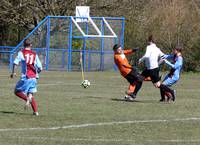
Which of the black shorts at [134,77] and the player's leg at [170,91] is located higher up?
the black shorts at [134,77]

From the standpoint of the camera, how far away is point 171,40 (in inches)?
1796

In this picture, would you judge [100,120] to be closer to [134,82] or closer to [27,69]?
[27,69]

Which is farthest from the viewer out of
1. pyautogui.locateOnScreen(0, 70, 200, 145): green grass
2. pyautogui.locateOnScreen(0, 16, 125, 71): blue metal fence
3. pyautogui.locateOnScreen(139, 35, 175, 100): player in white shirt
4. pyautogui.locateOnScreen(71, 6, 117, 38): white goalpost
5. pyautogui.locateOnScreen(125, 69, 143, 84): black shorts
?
pyautogui.locateOnScreen(0, 16, 125, 71): blue metal fence

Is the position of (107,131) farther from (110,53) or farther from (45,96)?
(110,53)

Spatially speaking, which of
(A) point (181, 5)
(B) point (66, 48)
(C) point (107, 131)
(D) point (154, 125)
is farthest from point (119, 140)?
(A) point (181, 5)

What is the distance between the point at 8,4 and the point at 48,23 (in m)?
8.96

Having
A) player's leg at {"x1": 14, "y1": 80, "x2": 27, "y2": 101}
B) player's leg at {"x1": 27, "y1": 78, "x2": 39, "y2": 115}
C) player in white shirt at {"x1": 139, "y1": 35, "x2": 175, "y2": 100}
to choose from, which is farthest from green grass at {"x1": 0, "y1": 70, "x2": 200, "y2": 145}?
player in white shirt at {"x1": 139, "y1": 35, "x2": 175, "y2": 100}

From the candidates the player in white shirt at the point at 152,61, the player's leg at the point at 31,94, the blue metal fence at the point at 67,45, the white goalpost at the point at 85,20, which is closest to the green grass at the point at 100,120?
the player's leg at the point at 31,94

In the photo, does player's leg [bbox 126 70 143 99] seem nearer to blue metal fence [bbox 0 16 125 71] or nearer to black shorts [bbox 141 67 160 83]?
black shorts [bbox 141 67 160 83]

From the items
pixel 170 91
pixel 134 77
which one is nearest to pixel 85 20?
pixel 134 77

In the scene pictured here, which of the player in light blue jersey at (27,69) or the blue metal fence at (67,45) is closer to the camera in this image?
the player in light blue jersey at (27,69)

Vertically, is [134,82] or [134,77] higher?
[134,77]

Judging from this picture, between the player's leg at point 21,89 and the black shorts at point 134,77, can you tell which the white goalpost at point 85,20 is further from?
the player's leg at point 21,89

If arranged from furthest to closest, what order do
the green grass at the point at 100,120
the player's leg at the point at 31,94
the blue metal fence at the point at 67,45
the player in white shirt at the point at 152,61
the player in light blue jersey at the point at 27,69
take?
the blue metal fence at the point at 67,45 < the player in white shirt at the point at 152,61 < the player in light blue jersey at the point at 27,69 < the player's leg at the point at 31,94 < the green grass at the point at 100,120
